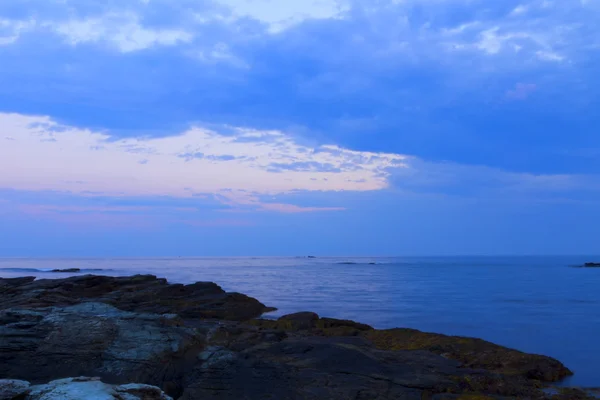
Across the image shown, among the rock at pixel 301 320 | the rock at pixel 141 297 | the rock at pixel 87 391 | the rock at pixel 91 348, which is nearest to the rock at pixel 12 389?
the rock at pixel 87 391

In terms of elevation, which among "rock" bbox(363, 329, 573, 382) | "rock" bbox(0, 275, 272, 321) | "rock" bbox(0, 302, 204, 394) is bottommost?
"rock" bbox(363, 329, 573, 382)

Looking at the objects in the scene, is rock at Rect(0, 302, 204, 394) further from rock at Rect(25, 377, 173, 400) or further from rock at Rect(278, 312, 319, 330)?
rock at Rect(278, 312, 319, 330)

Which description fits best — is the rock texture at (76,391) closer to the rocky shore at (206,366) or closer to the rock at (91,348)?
the rocky shore at (206,366)

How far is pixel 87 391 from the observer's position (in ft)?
34.6

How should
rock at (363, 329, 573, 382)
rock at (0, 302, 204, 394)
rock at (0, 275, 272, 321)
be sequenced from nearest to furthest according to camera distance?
rock at (0, 302, 204, 394)
rock at (363, 329, 573, 382)
rock at (0, 275, 272, 321)

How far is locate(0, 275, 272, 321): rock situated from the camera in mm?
A: 33969

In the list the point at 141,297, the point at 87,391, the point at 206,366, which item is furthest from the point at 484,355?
the point at 141,297

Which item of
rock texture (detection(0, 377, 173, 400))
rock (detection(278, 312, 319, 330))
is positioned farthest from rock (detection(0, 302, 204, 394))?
rock (detection(278, 312, 319, 330))

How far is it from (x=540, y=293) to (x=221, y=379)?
2462 inches

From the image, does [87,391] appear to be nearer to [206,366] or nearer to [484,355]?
[206,366]

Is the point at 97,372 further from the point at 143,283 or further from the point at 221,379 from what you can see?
the point at 143,283

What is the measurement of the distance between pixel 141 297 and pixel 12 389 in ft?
96.6

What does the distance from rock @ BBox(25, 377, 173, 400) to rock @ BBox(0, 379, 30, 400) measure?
15cm

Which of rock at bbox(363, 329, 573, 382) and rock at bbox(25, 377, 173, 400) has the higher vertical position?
rock at bbox(25, 377, 173, 400)
